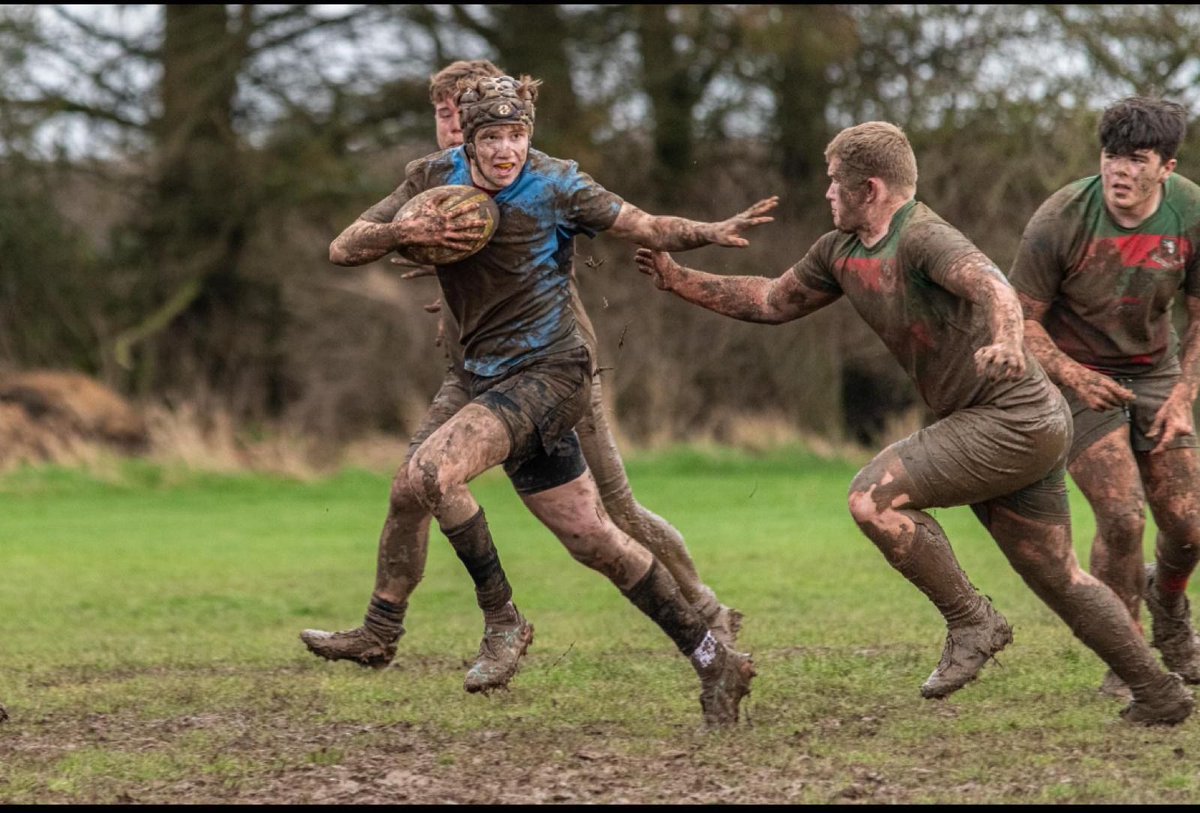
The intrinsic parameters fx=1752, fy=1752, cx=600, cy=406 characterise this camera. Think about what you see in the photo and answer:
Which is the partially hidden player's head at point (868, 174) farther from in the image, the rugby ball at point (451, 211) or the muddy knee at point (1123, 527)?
the muddy knee at point (1123, 527)

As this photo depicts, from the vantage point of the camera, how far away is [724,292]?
22.5 feet

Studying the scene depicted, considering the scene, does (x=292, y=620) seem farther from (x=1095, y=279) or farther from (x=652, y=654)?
(x=1095, y=279)

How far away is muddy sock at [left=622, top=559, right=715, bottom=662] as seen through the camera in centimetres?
650

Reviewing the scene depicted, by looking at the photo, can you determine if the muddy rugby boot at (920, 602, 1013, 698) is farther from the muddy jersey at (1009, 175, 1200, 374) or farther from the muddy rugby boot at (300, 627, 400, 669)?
the muddy rugby boot at (300, 627, 400, 669)

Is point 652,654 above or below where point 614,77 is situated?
below

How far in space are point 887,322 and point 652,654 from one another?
273 centimetres

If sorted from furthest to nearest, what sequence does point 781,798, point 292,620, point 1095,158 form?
1. point 1095,158
2. point 292,620
3. point 781,798

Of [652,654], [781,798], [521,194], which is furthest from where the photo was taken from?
[652,654]

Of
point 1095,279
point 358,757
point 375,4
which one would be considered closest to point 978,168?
point 375,4

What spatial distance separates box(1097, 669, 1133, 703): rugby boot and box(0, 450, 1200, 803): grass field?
0.05 m

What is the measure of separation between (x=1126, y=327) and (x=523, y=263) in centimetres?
237

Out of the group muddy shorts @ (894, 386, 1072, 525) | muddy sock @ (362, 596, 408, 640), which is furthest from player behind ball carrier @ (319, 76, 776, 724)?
muddy shorts @ (894, 386, 1072, 525)

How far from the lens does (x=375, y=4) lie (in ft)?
74.4

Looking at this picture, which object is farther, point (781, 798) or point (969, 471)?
point (969, 471)
